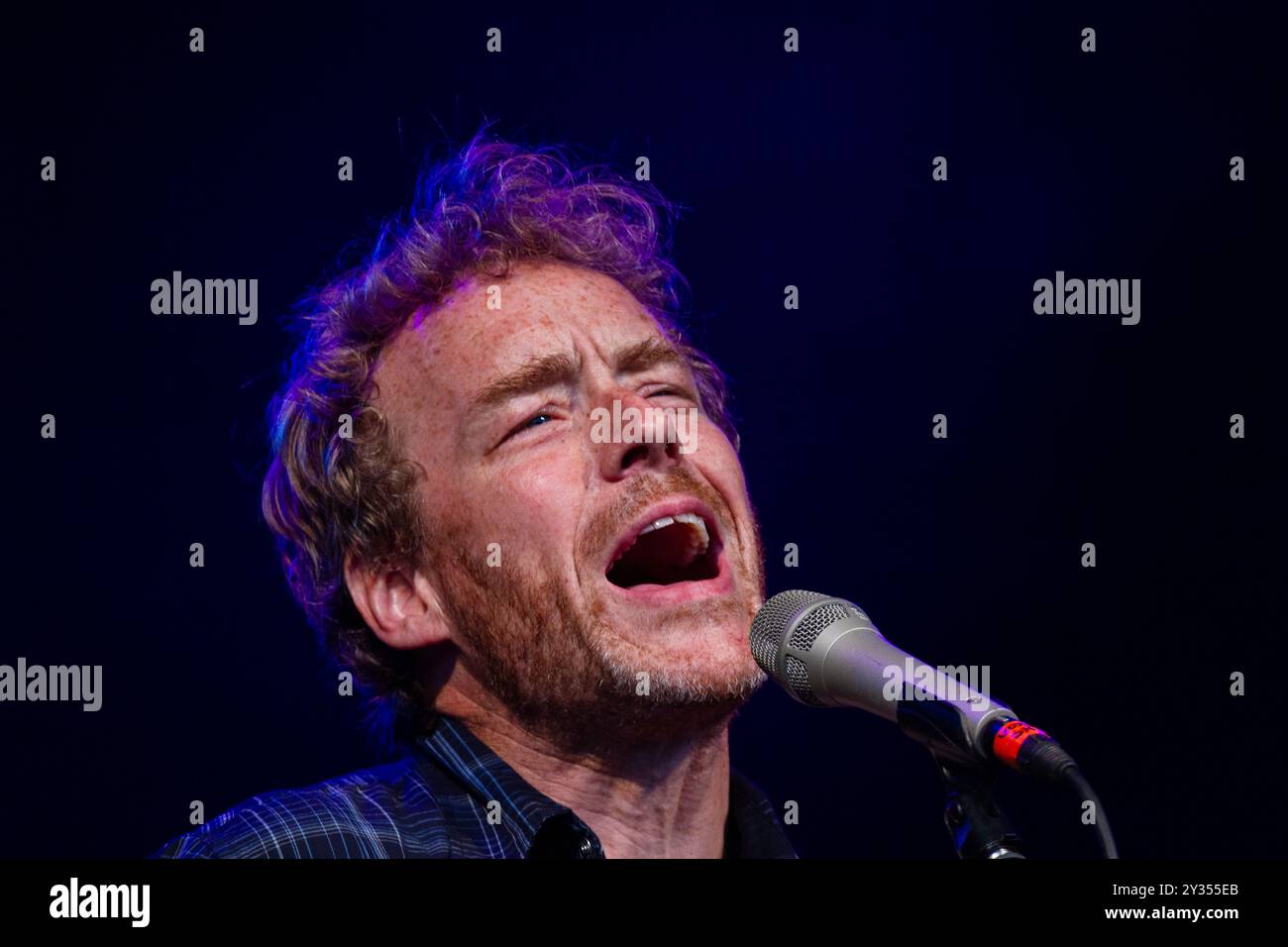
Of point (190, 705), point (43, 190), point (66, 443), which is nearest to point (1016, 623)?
point (190, 705)

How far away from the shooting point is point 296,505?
293 centimetres

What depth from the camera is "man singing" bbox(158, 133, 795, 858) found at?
2.33 m

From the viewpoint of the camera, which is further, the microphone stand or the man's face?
the man's face

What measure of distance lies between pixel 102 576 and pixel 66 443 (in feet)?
0.94

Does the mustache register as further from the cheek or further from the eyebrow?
the eyebrow

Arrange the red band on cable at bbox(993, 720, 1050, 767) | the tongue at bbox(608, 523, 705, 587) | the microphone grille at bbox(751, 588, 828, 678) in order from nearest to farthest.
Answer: the red band on cable at bbox(993, 720, 1050, 767)
the microphone grille at bbox(751, 588, 828, 678)
the tongue at bbox(608, 523, 705, 587)

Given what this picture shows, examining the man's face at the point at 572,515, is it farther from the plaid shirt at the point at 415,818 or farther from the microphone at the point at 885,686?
the microphone at the point at 885,686

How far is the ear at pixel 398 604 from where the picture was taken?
258cm

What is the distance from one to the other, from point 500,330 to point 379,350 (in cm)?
35

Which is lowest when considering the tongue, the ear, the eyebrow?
the ear

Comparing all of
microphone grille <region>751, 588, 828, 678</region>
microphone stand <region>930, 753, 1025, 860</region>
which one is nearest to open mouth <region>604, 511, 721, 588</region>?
microphone grille <region>751, 588, 828, 678</region>
